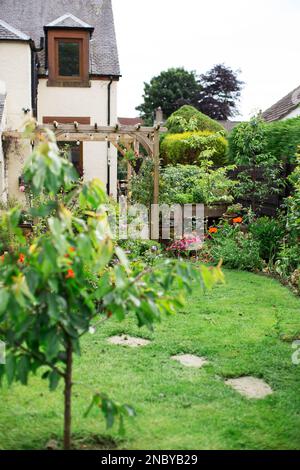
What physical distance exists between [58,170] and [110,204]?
6651 millimetres

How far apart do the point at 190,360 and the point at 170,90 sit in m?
44.2

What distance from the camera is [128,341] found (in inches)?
228

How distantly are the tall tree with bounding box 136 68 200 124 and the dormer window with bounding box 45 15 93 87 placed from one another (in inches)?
1157

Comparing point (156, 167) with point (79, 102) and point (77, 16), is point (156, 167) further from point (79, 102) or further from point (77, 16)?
point (77, 16)

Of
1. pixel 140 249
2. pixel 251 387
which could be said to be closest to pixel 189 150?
pixel 140 249

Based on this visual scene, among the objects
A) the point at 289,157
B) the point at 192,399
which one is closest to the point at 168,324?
the point at 192,399

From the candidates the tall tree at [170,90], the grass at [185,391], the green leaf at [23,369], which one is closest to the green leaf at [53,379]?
the green leaf at [23,369]

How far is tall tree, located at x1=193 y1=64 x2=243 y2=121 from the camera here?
45.6m

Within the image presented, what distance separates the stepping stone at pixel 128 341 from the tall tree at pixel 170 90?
4138 centimetres

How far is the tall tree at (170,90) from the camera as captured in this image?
47.1 meters

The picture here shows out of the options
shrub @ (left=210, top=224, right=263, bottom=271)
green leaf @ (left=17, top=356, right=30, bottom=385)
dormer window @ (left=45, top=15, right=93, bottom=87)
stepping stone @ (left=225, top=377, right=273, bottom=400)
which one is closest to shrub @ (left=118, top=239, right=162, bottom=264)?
shrub @ (left=210, top=224, right=263, bottom=271)

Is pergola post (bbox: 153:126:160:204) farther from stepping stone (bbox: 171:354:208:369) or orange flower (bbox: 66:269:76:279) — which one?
orange flower (bbox: 66:269:76:279)

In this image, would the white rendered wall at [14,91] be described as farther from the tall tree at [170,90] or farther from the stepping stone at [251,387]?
the tall tree at [170,90]
